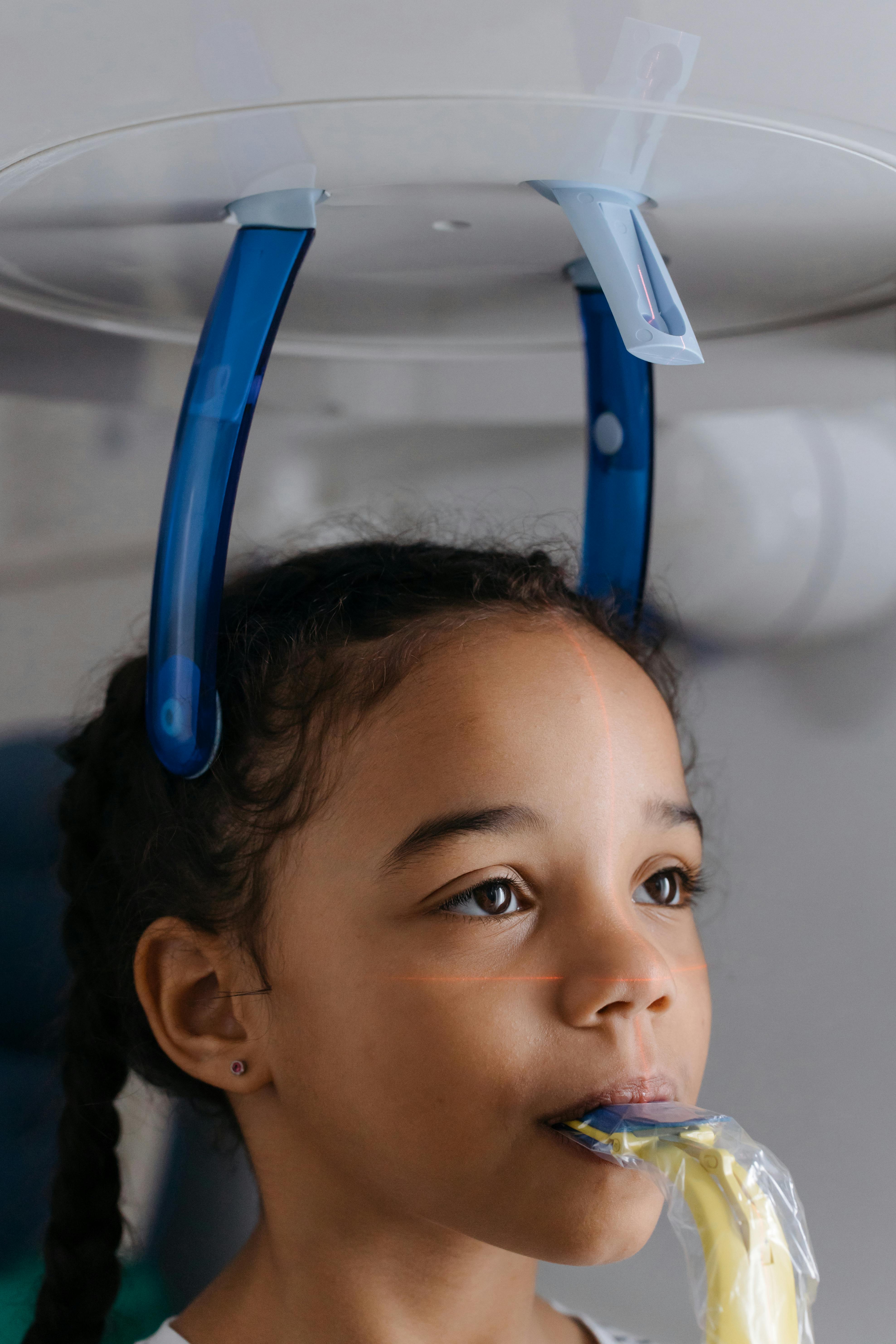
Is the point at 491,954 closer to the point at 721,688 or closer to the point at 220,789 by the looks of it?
the point at 220,789

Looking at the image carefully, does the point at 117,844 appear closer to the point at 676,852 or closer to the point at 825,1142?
the point at 676,852

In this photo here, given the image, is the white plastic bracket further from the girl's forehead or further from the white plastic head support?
the girl's forehead

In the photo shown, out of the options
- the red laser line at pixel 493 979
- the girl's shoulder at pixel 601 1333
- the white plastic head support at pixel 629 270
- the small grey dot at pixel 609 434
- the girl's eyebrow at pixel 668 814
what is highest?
the white plastic head support at pixel 629 270

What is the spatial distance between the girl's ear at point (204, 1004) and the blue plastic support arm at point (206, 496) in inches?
4.1

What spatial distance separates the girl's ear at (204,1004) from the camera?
0.57 meters

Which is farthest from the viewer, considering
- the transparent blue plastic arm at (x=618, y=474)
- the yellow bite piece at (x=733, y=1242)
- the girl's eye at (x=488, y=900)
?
the transparent blue plastic arm at (x=618, y=474)

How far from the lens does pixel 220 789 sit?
0.58m

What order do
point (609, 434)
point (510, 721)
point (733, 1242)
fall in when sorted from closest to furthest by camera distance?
point (733, 1242) → point (510, 721) → point (609, 434)

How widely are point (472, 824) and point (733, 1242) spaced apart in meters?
0.18

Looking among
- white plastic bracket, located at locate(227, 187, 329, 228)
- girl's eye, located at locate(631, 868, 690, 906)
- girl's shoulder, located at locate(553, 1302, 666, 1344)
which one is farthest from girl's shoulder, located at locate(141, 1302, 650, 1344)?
white plastic bracket, located at locate(227, 187, 329, 228)

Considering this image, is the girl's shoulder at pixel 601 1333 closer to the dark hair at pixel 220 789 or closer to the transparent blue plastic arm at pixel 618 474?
the dark hair at pixel 220 789

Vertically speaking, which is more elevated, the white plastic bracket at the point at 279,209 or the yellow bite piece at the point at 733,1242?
the white plastic bracket at the point at 279,209

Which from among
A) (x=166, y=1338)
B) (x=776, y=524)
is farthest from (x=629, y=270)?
(x=166, y=1338)

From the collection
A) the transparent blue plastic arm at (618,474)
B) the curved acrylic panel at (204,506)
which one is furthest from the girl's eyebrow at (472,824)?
the transparent blue plastic arm at (618,474)
